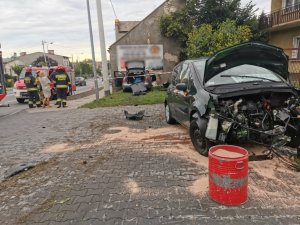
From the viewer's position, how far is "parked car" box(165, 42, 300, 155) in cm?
399

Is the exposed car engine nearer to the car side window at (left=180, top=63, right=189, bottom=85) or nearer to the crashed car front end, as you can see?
the crashed car front end

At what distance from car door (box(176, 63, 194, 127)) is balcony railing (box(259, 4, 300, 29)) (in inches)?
505

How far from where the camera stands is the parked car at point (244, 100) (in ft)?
13.1

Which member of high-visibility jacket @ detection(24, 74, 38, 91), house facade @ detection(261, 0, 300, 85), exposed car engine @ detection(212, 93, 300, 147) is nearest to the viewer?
exposed car engine @ detection(212, 93, 300, 147)

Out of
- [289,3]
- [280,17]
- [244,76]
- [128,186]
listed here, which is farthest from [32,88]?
[289,3]

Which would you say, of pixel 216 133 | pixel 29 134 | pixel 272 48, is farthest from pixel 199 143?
pixel 29 134

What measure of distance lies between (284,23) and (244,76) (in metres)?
14.0

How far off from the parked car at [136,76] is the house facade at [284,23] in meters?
8.30

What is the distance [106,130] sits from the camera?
7109mm

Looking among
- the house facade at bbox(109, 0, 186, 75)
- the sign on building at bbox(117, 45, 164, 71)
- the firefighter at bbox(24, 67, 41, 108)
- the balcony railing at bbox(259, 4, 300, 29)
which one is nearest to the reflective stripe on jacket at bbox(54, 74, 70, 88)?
the firefighter at bbox(24, 67, 41, 108)

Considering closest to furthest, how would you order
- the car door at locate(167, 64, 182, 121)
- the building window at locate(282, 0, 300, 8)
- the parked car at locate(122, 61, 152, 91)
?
the car door at locate(167, 64, 182, 121) < the building window at locate(282, 0, 300, 8) < the parked car at locate(122, 61, 152, 91)

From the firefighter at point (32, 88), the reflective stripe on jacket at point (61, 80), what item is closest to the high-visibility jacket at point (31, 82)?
the firefighter at point (32, 88)

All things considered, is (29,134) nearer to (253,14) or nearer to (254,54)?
(254,54)

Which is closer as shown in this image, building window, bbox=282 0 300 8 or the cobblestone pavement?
the cobblestone pavement
